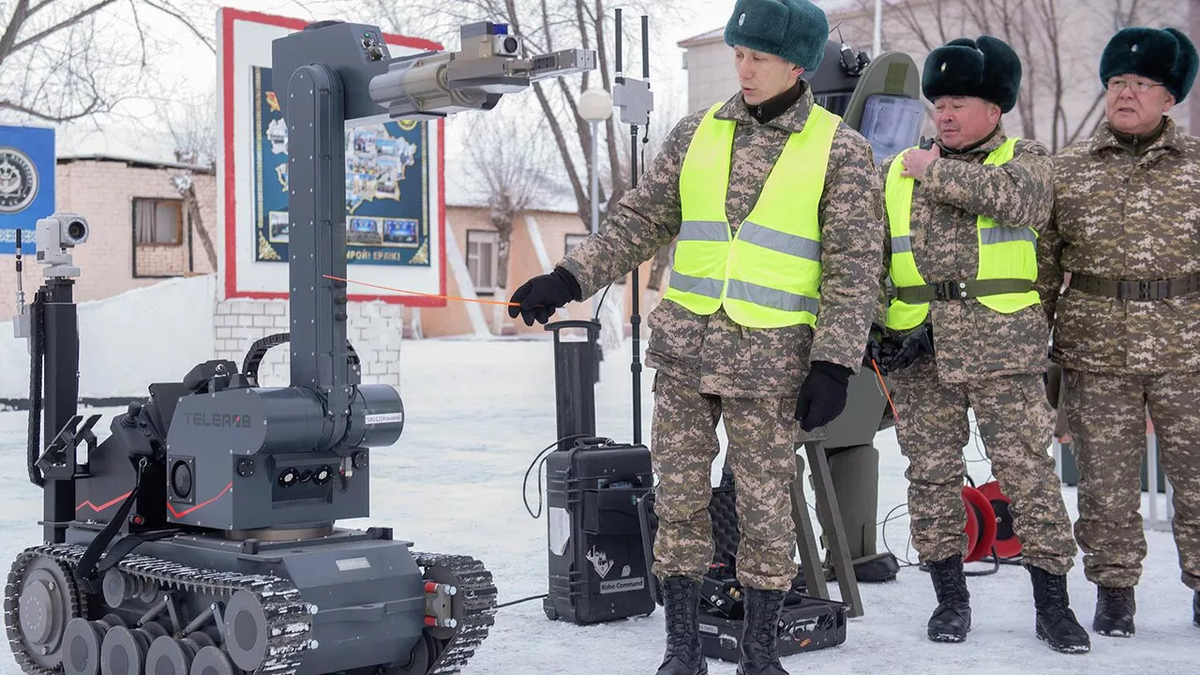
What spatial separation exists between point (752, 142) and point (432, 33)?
18497 mm

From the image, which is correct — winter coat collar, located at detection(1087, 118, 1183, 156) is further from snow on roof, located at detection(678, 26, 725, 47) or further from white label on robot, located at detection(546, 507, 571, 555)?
snow on roof, located at detection(678, 26, 725, 47)

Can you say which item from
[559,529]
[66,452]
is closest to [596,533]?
[559,529]

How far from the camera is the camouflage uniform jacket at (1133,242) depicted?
438 cm

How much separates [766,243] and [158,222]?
24713 millimetres

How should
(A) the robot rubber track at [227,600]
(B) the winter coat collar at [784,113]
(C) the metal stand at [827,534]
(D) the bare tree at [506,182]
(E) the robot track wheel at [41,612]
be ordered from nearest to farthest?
1. (A) the robot rubber track at [227,600]
2. (B) the winter coat collar at [784,113]
3. (E) the robot track wheel at [41,612]
4. (C) the metal stand at [827,534]
5. (D) the bare tree at [506,182]

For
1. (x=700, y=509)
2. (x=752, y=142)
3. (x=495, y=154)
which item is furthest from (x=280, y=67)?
(x=495, y=154)

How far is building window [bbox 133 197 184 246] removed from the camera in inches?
1029

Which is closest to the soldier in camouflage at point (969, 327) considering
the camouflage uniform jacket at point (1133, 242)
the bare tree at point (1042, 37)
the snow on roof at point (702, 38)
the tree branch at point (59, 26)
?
the camouflage uniform jacket at point (1133, 242)

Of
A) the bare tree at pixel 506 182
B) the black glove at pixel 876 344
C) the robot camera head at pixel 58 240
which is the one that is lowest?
the black glove at pixel 876 344

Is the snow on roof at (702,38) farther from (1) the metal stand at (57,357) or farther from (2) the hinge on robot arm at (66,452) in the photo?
(2) the hinge on robot arm at (66,452)

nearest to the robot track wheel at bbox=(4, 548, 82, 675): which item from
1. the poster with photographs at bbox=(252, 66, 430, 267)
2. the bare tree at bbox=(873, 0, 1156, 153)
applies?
the poster with photographs at bbox=(252, 66, 430, 267)

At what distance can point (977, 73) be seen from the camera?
4371 millimetres

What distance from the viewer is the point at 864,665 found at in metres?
4.07

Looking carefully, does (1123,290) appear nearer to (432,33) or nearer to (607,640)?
(607,640)
